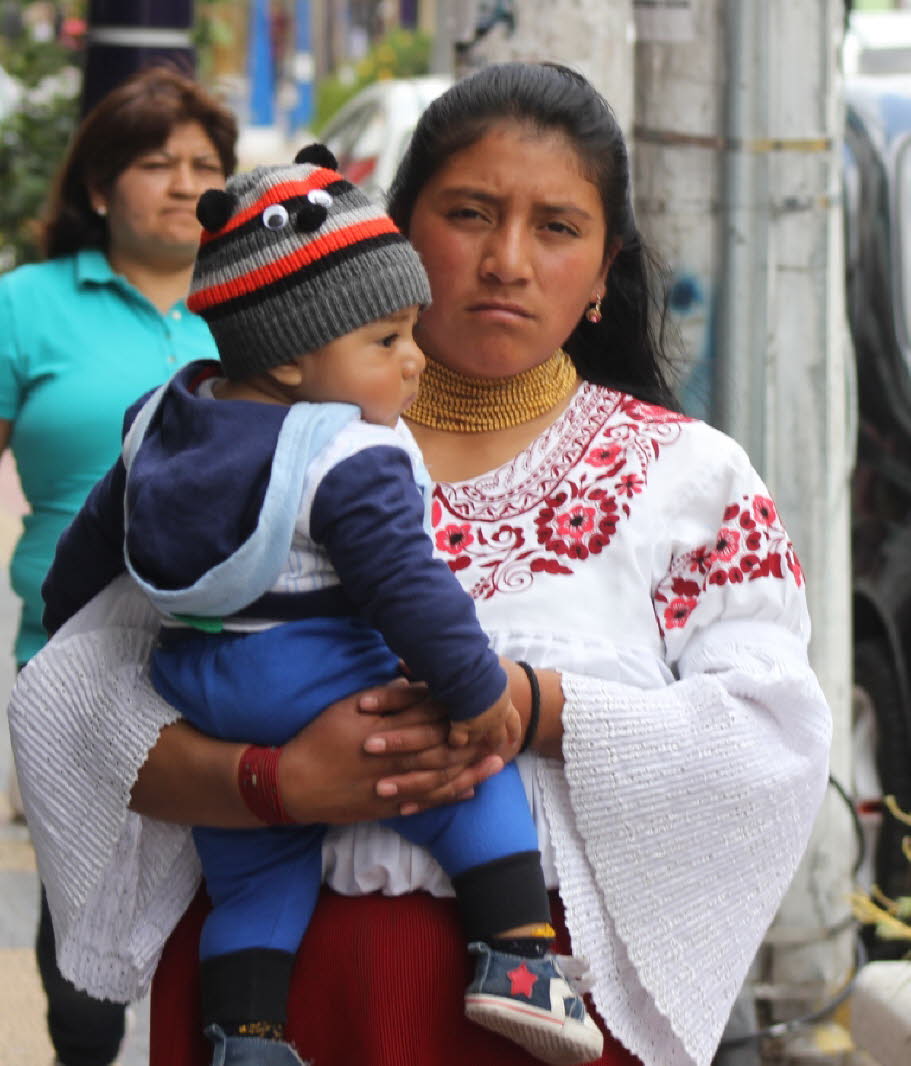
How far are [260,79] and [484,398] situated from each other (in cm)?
4368

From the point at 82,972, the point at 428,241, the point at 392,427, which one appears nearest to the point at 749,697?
the point at 392,427

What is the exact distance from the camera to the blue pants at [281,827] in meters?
2.15

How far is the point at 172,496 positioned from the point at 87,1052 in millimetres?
2283

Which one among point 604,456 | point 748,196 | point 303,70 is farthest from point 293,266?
point 303,70

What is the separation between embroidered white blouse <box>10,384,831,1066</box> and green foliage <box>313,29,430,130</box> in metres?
20.7

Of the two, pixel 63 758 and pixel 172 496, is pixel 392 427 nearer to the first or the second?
pixel 172 496

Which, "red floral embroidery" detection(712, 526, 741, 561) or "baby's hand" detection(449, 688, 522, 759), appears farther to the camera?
"red floral embroidery" detection(712, 526, 741, 561)

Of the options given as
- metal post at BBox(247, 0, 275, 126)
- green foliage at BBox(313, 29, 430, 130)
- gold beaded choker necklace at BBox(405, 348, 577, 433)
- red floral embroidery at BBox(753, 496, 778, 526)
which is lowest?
metal post at BBox(247, 0, 275, 126)

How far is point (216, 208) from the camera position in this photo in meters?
2.21

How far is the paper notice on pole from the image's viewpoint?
392cm

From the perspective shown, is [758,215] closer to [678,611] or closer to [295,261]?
[678,611]


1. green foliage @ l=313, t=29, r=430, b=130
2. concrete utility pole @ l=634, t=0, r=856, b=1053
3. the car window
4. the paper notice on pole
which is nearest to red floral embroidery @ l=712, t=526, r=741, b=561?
concrete utility pole @ l=634, t=0, r=856, b=1053

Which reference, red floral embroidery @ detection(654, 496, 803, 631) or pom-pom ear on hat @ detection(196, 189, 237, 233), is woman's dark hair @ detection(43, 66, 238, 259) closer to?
pom-pom ear on hat @ detection(196, 189, 237, 233)

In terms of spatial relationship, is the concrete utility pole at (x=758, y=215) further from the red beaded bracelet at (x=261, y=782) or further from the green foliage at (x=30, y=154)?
the green foliage at (x=30, y=154)
